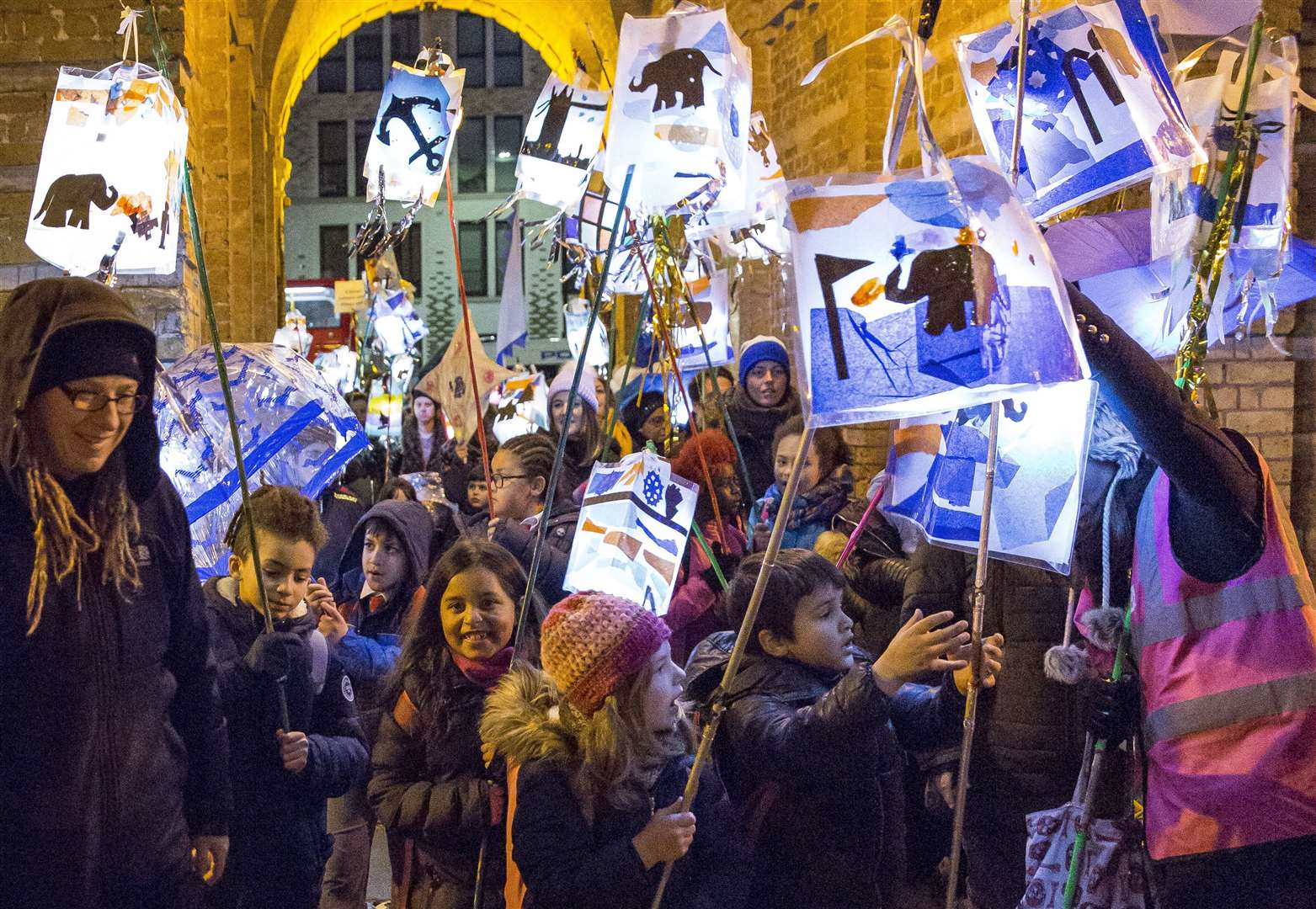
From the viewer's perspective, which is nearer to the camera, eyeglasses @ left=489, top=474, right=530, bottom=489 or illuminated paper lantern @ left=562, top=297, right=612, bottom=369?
eyeglasses @ left=489, top=474, right=530, bottom=489

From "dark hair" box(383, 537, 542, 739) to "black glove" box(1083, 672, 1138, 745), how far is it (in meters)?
1.38

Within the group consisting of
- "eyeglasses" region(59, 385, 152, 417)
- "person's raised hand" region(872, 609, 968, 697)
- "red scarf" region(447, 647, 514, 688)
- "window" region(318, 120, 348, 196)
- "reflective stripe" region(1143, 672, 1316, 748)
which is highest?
"window" region(318, 120, 348, 196)

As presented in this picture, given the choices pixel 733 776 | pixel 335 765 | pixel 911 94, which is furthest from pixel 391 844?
pixel 911 94

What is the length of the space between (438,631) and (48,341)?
1.40 m

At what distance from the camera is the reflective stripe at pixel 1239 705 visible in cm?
239

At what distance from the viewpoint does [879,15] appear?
29.1 feet

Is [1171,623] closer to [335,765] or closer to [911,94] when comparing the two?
[911,94]

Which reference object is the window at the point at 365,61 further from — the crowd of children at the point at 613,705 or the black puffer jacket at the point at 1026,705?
the black puffer jacket at the point at 1026,705

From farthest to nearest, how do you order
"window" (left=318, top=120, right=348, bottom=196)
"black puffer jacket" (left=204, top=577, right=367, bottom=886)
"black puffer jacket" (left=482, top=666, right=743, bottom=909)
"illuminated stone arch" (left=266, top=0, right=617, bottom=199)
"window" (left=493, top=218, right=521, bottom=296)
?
"window" (left=318, top=120, right=348, bottom=196) → "window" (left=493, top=218, right=521, bottom=296) → "illuminated stone arch" (left=266, top=0, right=617, bottom=199) → "black puffer jacket" (left=204, top=577, right=367, bottom=886) → "black puffer jacket" (left=482, top=666, right=743, bottom=909)

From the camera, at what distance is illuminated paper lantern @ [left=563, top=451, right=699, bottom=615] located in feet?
13.7

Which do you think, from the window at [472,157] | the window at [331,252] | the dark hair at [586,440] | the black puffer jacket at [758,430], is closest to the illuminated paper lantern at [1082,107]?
the dark hair at [586,440]

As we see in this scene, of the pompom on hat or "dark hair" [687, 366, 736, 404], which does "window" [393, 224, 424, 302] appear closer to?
"dark hair" [687, 366, 736, 404]

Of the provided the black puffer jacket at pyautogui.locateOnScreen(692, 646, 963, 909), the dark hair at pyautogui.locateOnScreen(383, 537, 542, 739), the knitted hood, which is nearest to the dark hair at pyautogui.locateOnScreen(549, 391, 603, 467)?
the dark hair at pyautogui.locateOnScreen(383, 537, 542, 739)

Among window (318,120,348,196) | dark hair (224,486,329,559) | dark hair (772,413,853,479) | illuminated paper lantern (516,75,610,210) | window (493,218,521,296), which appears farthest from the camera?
window (318,120,348,196)
